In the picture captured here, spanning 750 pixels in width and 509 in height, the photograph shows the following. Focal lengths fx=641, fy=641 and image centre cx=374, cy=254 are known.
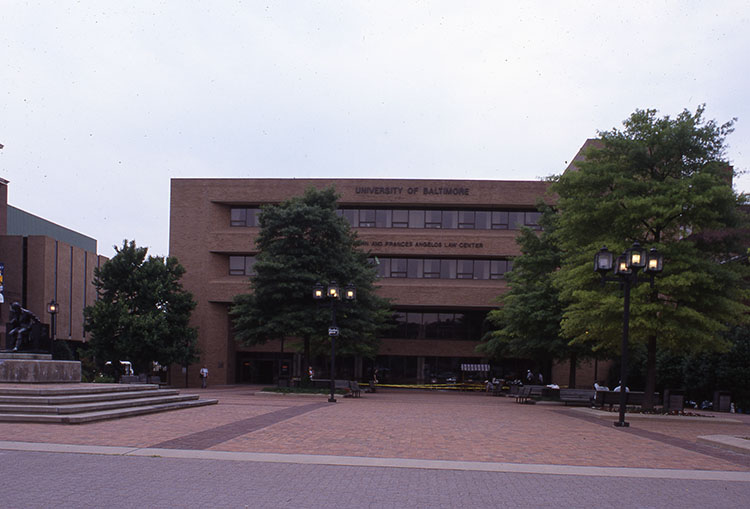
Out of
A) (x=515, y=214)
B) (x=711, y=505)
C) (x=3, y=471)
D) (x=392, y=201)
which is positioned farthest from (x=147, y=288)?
(x=711, y=505)

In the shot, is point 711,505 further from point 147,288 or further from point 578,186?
point 147,288

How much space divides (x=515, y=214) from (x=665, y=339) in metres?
26.9

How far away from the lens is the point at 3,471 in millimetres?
8367

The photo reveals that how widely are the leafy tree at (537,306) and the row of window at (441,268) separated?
12.1m

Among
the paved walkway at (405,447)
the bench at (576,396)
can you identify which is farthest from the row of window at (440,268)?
the paved walkway at (405,447)

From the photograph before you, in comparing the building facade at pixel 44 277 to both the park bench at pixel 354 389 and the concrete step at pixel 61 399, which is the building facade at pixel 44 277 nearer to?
the park bench at pixel 354 389

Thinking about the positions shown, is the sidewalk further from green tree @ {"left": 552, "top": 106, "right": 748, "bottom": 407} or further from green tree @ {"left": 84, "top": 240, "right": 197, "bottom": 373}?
green tree @ {"left": 84, "top": 240, "right": 197, "bottom": 373}

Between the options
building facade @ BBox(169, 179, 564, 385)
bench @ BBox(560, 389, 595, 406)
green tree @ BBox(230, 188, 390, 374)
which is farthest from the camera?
building facade @ BBox(169, 179, 564, 385)

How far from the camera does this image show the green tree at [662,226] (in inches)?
798

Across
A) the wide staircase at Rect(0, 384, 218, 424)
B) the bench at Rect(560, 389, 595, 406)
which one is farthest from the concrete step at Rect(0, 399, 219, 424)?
the bench at Rect(560, 389, 595, 406)

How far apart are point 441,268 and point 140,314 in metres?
21.3

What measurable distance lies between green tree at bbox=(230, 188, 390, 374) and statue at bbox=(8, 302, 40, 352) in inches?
474

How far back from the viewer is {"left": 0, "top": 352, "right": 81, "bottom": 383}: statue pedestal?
57.6ft

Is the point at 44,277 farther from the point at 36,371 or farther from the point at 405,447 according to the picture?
the point at 405,447
